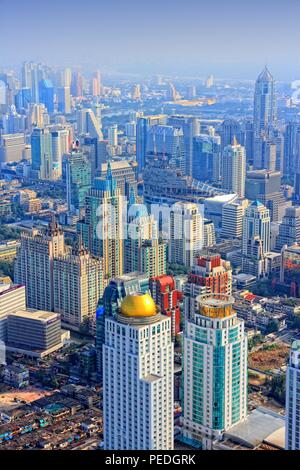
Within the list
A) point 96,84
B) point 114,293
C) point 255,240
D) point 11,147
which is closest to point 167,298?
point 114,293

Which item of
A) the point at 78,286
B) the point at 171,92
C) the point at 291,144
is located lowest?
the point at 78,286

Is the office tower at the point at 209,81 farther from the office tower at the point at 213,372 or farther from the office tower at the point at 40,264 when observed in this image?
the office tower at the point at 213,372

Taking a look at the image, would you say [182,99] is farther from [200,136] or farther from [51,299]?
[51,299]

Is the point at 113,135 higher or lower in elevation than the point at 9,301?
higher

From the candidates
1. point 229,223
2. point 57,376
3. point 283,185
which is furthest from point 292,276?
point 283,185

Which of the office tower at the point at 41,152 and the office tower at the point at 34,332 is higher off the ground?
the office tower at the point at 41,152

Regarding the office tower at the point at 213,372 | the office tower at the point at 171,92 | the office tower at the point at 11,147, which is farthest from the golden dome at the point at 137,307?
the office tower at the point at 11,147

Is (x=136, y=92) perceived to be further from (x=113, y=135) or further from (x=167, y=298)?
(x=167, y=298)
